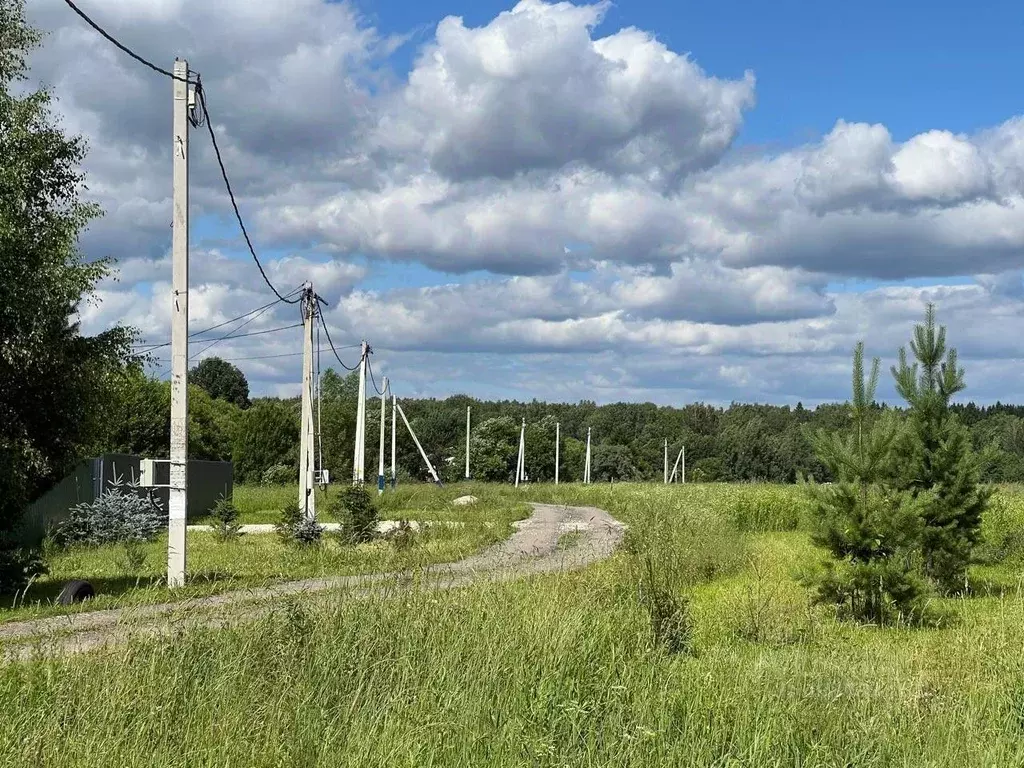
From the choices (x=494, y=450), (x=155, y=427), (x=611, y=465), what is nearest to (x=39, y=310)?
(x=155, y=427)

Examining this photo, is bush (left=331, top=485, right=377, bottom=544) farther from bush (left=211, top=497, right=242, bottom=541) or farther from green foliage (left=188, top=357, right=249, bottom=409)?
green foliage (left=188, top=357, right=249, bottom=409)

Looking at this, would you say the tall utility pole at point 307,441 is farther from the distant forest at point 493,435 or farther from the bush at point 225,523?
the distant forest at point 493,435

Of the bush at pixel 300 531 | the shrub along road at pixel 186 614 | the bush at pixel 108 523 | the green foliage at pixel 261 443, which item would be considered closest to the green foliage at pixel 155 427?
the green foliage at pixel 261 443

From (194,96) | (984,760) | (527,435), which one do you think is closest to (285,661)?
(984,760)

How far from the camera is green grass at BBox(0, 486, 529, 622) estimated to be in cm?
1168

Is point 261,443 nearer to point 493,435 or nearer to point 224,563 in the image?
point 493,435

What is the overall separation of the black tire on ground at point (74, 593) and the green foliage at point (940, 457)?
38.1ft

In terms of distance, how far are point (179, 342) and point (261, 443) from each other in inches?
2957

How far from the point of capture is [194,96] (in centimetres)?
1612

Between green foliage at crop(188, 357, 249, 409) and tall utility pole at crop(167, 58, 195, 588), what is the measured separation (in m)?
105

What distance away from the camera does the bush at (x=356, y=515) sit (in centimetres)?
2369

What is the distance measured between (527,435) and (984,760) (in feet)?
327

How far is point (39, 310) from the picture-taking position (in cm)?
1841

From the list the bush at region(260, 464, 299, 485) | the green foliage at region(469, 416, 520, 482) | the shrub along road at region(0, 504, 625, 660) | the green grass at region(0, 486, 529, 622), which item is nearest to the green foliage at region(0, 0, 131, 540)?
the green grass at region(0, 486, 529, 622)
